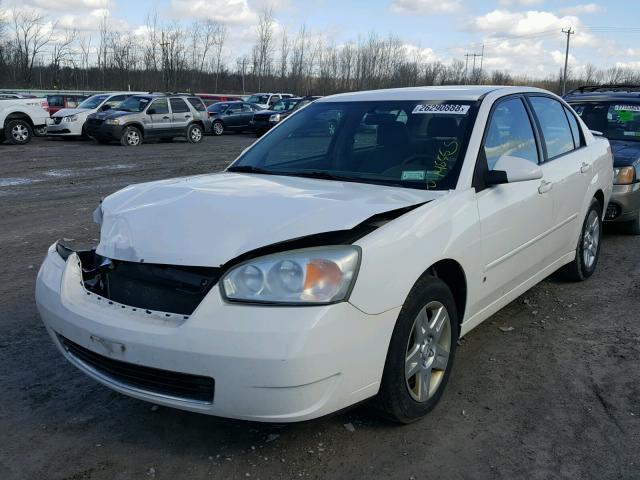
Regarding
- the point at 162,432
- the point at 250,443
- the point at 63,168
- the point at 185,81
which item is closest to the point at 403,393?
the point at 250,443

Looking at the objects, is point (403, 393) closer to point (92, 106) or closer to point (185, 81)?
point (92, 106)

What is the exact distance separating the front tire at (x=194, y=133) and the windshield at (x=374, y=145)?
18.4 m

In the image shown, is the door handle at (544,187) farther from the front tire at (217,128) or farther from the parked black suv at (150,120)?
the front tire at (217,128)

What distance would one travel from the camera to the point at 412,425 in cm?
312

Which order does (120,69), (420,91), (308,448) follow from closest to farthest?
(308,448), (420,91), (120,69)

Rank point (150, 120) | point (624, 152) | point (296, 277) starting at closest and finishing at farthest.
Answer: point (296, 277)
point (624, 152)
point (150, 120)

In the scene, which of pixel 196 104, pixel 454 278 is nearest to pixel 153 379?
pixel 454 278

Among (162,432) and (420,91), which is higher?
(420,91)

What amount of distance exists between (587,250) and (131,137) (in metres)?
17.3

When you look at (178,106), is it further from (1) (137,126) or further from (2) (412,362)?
(2) (412,362)

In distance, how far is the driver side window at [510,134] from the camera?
3822mm

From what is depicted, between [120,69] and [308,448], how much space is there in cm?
6843

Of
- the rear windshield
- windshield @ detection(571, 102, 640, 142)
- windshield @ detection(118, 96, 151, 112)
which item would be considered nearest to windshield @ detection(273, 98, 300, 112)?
the rear windshield

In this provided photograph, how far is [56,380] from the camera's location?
141 inches
